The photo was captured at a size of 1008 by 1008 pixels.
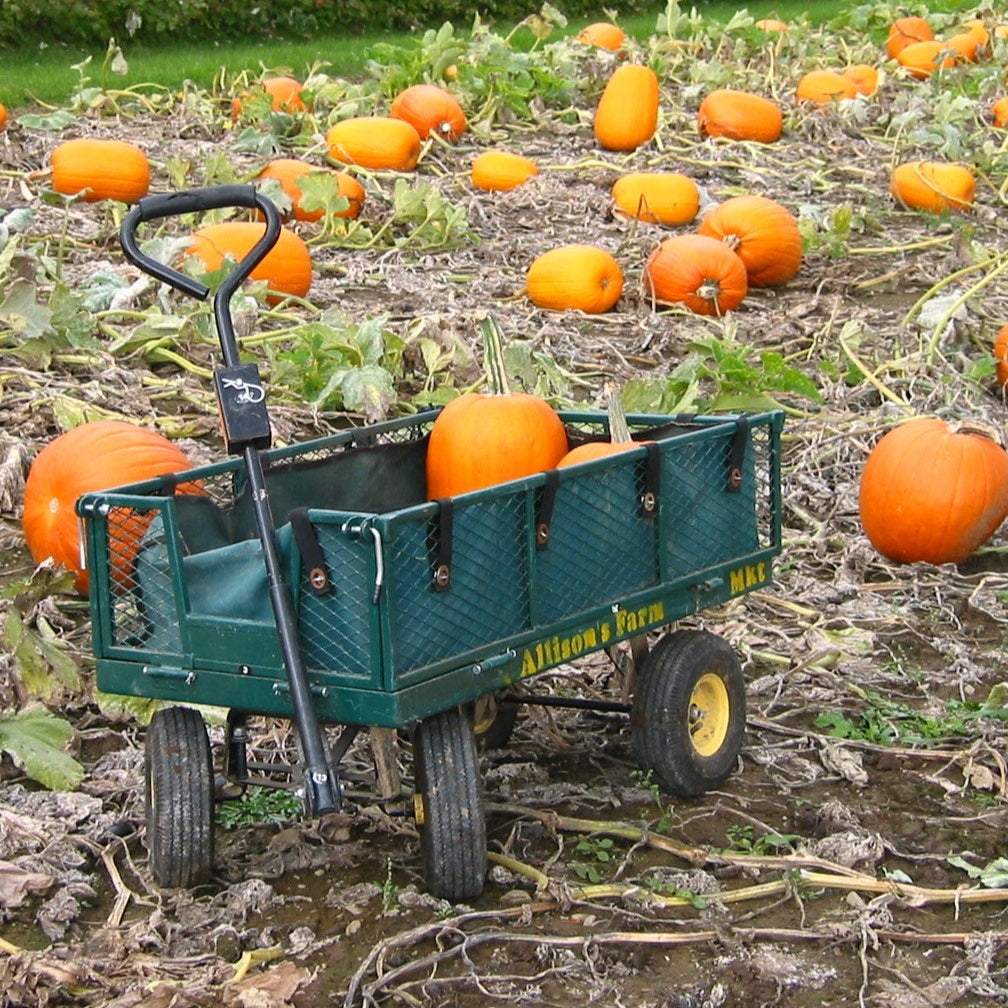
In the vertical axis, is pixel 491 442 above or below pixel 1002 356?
above

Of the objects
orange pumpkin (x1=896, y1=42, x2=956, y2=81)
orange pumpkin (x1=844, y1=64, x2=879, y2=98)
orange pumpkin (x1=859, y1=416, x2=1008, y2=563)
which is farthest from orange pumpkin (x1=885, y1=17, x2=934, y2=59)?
orange pumpkin (x1=859, y1=416, x2=1008, y2=563)

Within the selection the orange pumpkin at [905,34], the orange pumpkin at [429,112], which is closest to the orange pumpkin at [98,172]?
the orange pumpkin at [429,112]

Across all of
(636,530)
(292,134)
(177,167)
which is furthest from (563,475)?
(292,134)

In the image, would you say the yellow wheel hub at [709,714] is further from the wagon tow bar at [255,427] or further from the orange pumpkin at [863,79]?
the orange pumpkin at [863,79]

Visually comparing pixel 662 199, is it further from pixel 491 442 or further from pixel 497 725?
pixel 497 725

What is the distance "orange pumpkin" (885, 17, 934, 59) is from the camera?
1501cm

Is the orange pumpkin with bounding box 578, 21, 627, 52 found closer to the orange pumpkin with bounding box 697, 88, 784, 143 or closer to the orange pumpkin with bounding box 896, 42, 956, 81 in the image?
the orange pumpkin with bounding box 896, 42, 956, 81

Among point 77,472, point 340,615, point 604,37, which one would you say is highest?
point 340,615

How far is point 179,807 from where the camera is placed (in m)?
3.99

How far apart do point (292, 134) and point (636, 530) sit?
7.40 metres

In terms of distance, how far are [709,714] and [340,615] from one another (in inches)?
48.0

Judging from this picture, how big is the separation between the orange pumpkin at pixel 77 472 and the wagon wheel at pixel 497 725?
1.21 meters

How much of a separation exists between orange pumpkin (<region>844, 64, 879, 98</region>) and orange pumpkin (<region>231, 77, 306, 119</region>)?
3813 mm

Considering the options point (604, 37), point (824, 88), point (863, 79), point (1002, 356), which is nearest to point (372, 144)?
point (824, 88)
